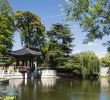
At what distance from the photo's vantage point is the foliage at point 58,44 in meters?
45.9

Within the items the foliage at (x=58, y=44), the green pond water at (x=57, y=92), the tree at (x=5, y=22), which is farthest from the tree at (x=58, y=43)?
the green pond water at (x=57, y=92)

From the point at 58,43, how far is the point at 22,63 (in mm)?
6338

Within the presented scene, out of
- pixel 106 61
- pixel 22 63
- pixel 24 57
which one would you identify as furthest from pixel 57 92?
pixel 106 61

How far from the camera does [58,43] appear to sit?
46.7 meters

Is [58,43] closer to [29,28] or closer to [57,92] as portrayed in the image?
[29,28]

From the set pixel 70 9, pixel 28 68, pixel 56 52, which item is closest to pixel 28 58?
pixel 28 68

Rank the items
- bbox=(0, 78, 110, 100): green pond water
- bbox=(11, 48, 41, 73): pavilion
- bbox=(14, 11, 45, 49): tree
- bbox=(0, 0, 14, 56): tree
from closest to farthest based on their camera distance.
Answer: bbox=(0, 78, 110, 100): green pond water → bbox=(0, 0, 14, 56): tree → bbox=(11, 48, 41, 73): pavilion → bbox=(14, 11, 45, 49): tree

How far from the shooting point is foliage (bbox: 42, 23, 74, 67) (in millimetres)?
45938

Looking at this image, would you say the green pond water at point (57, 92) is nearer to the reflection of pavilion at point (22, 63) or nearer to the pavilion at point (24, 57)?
the reflection of pavilion at point (22, 63)

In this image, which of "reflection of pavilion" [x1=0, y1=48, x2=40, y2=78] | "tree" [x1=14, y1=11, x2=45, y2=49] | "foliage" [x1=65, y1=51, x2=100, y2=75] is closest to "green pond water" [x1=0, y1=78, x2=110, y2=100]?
"reflection of pavilion" [x1=0, y1=48, x2=40, y2=78]

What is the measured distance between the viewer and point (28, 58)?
4319 cm

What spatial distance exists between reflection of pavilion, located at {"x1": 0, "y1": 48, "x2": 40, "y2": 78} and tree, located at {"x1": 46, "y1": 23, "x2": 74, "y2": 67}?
3.63 metres

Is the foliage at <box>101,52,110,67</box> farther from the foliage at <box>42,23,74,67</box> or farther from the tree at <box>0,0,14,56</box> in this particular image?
the tree at <box>0,0,14,56</box>

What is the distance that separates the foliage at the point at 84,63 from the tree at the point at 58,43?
1.35 meters
